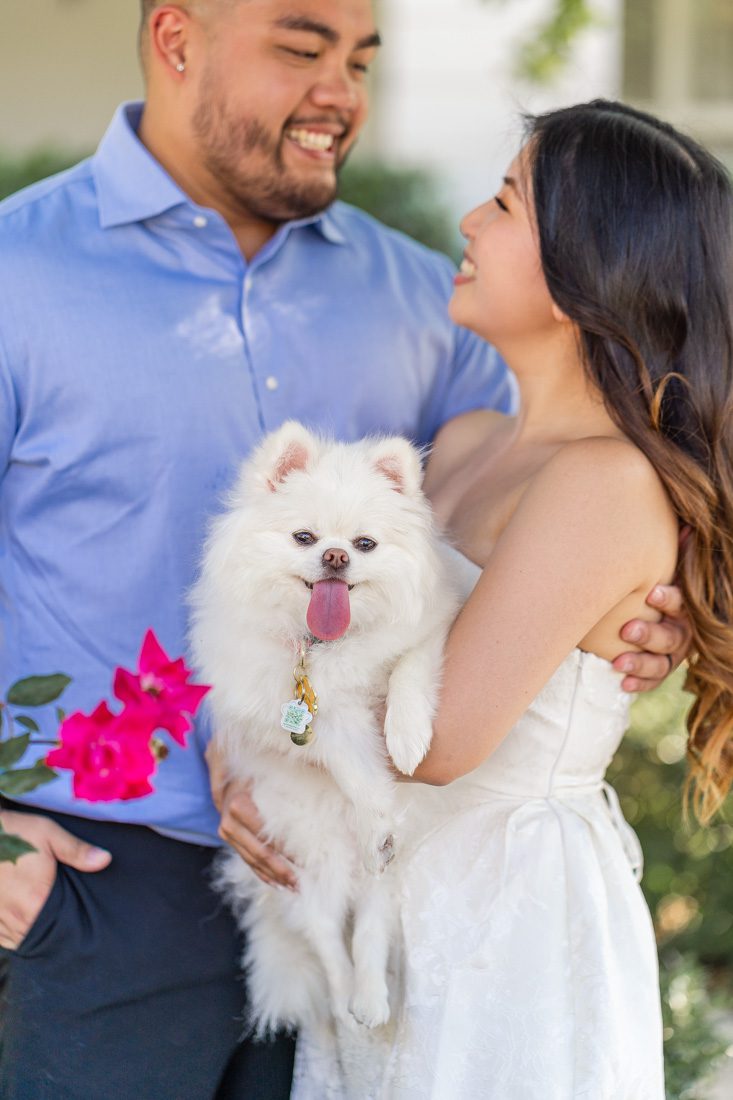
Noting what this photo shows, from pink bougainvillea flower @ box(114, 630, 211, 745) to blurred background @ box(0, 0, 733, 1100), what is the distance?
1691 millimetres

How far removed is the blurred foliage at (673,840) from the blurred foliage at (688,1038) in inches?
21.7

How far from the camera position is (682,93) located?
8266 mm

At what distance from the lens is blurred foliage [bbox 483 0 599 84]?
4590mm

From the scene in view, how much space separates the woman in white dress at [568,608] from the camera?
250cm

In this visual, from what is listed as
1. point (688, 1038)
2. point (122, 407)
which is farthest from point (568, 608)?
point (688, 1038)

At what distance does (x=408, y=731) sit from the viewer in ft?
8.03

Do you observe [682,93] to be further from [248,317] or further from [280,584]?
[280,584]

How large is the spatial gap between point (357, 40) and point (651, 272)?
1.13 meters

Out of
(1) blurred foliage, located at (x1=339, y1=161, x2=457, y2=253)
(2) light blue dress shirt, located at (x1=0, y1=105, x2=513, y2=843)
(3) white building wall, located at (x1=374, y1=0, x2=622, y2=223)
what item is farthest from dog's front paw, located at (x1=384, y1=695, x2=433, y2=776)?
(3) white building wall, located at (x1=374, y1=0, x2=622, y2=223)

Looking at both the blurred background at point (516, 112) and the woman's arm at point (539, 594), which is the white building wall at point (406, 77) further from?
the woman's arm at point (539, 594)

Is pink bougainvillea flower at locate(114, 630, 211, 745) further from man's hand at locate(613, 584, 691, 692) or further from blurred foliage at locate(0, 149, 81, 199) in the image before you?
blurred foliage at locate(0, 149, 81, 199)

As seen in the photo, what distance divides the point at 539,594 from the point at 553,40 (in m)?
3.28

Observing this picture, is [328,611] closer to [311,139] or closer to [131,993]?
[131,993]

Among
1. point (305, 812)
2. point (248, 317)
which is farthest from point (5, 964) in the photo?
point (248, 317)
